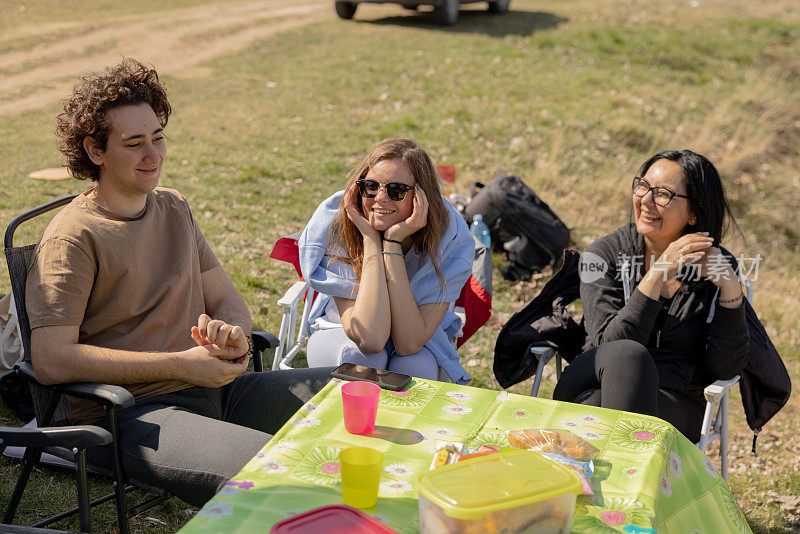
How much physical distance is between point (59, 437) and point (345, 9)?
13.6 meters

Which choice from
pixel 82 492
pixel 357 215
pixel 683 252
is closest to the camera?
pixel 82 492

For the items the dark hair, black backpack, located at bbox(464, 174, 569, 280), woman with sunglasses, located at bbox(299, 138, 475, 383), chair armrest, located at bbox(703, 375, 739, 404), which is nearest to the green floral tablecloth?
woman with sunglasses, located at bbox(299, 138, 475, 383)

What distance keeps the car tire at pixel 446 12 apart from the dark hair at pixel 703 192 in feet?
38.1

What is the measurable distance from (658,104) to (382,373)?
9.38 meters

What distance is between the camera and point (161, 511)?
3.34 m

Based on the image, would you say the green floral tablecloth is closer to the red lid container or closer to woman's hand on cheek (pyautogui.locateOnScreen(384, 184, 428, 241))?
the red lid container

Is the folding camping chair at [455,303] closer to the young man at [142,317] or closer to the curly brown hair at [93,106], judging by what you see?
the young man at [142,317]

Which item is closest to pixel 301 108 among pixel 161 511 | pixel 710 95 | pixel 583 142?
pixel 583 142

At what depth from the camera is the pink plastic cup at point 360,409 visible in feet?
7.14

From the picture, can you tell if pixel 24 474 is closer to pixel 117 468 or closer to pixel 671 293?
pixel 117 468

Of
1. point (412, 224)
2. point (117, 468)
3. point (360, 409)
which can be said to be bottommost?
point (117, 468)

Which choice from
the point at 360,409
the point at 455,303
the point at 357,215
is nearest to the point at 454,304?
the point at 455,303

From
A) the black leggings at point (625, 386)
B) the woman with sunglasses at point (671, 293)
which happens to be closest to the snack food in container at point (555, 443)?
the black leggings at point (625, 386)

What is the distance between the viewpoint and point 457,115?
9.93 metres
